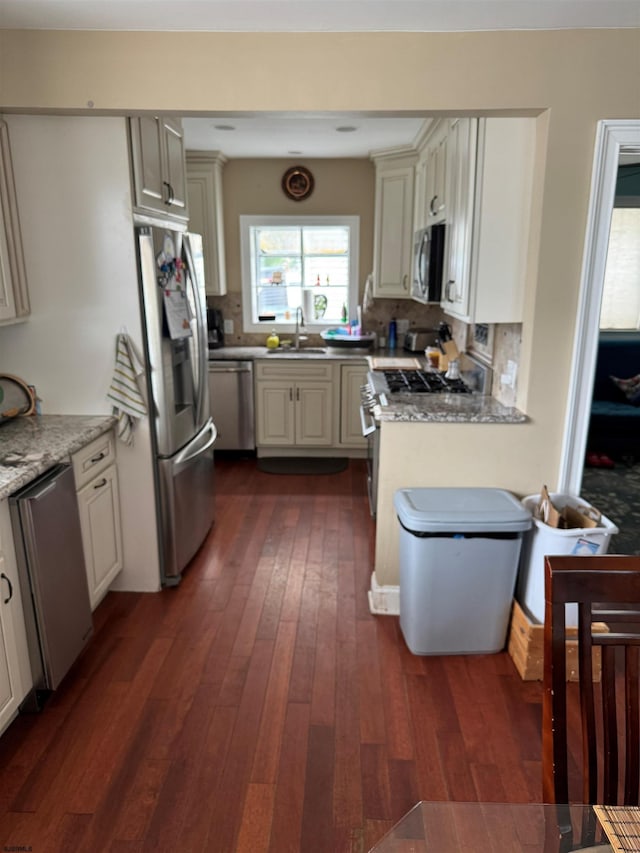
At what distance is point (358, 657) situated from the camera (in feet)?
7.85

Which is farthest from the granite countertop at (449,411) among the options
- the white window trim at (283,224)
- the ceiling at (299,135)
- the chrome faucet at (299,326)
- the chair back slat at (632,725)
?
the white window trim at (283,224)

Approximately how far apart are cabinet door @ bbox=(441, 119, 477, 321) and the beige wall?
14.1 inches

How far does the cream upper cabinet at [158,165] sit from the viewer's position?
8.27 feet

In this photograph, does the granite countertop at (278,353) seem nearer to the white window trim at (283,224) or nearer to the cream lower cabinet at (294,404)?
the cream lower cabinet at (294,404)

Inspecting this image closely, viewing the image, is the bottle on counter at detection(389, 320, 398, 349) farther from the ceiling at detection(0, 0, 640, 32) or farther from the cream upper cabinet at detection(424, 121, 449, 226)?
the ceiling at detection(0, 0, 640, 32)

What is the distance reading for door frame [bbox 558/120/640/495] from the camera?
2.17 m

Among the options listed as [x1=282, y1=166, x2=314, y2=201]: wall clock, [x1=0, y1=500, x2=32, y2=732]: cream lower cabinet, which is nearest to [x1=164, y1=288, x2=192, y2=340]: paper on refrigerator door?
[x1=0, y1=500, x2=32, y2=732]: cream lower cabinet

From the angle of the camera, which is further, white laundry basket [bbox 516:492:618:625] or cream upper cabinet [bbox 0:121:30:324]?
cream upper cabinet [bbox 0:121:30:324]

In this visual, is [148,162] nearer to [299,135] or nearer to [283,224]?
[299,135]

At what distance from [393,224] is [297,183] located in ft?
3.24

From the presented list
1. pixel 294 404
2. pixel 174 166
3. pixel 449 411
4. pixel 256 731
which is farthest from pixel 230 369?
pixel 256 731

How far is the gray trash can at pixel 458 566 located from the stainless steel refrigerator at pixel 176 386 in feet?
3.82

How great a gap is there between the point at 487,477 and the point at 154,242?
5.90 ft

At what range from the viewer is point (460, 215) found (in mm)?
2768
